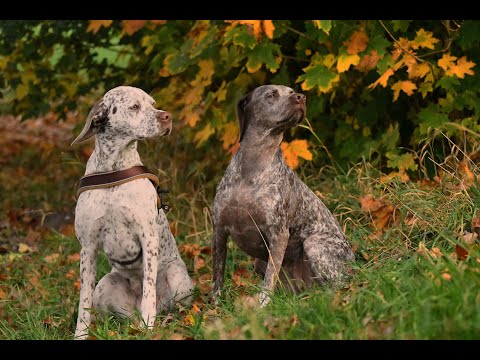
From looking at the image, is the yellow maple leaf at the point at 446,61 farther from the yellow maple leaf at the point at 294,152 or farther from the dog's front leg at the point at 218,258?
the dog's front leg at the point at 218,258

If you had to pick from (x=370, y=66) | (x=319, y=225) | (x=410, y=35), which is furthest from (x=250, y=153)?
(x=410, y=35)

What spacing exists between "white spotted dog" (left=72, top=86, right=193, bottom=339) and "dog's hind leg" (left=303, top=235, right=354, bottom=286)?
3.46 ft

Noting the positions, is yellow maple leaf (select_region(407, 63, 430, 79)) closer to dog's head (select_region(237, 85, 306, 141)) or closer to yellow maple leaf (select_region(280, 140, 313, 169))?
yellow maple leaf (select_region(280, 140, 313, 169))

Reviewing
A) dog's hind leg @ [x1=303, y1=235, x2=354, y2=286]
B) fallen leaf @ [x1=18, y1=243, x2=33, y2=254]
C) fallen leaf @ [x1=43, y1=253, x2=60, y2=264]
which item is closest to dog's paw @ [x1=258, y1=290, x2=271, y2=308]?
dog's hind leg @ [x1=303, y1=235, x2=354, y2=286]

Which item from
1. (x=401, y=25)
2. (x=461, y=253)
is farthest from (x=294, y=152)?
(x=461, y=253)

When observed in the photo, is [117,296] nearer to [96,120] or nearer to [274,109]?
[96,120]

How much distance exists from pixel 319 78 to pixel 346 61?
269mm

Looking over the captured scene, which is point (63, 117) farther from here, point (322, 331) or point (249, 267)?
point (322, 331)

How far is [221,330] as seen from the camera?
479 centimetres

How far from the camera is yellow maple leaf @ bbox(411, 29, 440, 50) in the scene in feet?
23.8

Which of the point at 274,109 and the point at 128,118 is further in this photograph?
the point at 274,109

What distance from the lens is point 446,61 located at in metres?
7.28

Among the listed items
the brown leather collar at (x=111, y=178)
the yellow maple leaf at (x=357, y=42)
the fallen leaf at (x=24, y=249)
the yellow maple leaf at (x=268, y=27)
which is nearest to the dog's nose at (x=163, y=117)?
the brown leather collar at (x=111, y=178)

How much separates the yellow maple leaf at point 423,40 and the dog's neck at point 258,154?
2.02 m
